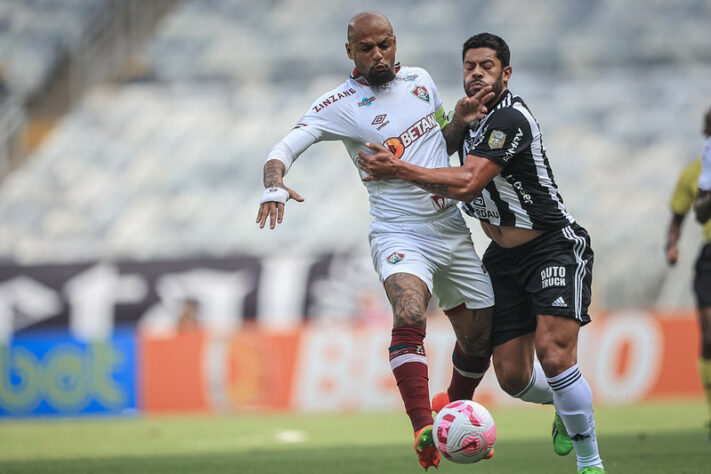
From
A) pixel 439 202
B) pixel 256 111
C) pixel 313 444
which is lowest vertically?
pixel 313 444

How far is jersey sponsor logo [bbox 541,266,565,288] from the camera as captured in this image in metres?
5.92

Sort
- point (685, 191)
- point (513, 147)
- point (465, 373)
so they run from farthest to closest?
1. point (685, 191)
2. point (465, 373)
3. point (513, 147)

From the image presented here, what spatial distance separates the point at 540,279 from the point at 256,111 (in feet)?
51.6

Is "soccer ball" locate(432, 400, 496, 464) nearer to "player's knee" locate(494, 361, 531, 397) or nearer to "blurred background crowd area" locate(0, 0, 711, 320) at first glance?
"player's knee" locate(494, 361, 531, 397)

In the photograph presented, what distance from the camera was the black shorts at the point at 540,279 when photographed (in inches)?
232

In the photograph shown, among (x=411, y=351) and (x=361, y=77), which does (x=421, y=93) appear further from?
(x=411, y=351)

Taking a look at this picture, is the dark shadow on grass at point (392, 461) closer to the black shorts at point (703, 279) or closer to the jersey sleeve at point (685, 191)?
the black shorts at point (703, 279)

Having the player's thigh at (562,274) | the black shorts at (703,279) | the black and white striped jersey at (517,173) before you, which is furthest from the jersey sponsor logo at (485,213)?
the black shorts at (703,279)

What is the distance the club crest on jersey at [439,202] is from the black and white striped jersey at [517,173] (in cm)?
23

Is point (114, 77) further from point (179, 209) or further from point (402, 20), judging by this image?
point (402, 20)

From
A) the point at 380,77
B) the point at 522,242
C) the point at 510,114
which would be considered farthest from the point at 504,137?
the point at 380,77

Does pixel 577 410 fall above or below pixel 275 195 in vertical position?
below

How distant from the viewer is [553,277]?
5938 mm

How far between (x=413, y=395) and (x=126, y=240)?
13716 mm
